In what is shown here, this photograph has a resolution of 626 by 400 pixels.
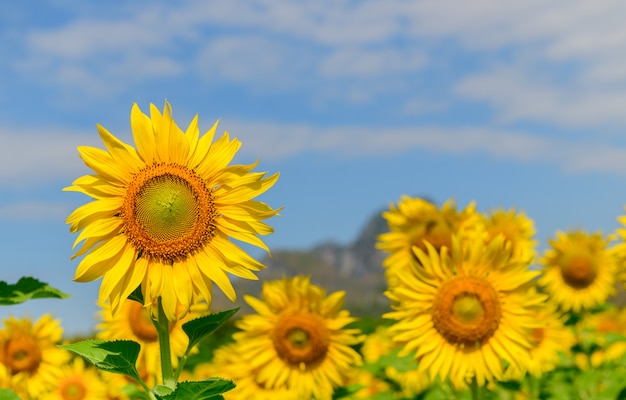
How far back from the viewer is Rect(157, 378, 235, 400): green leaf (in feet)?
11.2

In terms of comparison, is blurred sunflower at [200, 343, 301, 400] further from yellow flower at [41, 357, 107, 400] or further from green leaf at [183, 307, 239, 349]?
green leaf at [183, 307, 239, 349]

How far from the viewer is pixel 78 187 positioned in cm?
394

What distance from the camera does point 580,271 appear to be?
1105cm

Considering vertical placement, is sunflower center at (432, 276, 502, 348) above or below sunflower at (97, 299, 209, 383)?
above

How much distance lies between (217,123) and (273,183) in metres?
0.42

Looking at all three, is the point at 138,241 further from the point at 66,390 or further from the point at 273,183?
the point at 66,390

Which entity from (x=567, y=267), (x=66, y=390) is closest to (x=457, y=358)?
(x=66, y=390)

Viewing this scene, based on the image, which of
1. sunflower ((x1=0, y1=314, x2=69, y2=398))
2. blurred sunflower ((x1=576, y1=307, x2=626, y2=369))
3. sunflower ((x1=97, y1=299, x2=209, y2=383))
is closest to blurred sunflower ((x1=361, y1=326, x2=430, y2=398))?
sunflower ((x1=97, y1=299, x2=209, y2=383))

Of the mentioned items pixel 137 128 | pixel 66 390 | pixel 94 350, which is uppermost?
pixel 137 128

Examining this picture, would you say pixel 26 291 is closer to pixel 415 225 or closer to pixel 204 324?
pixel 204 324

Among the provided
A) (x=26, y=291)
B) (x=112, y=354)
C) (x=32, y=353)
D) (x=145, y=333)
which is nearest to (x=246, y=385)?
(x=145, y=333)

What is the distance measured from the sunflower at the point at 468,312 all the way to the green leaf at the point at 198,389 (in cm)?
232

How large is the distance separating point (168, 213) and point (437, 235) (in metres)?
4.20

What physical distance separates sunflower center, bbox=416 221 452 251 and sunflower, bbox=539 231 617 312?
3.73 meters
